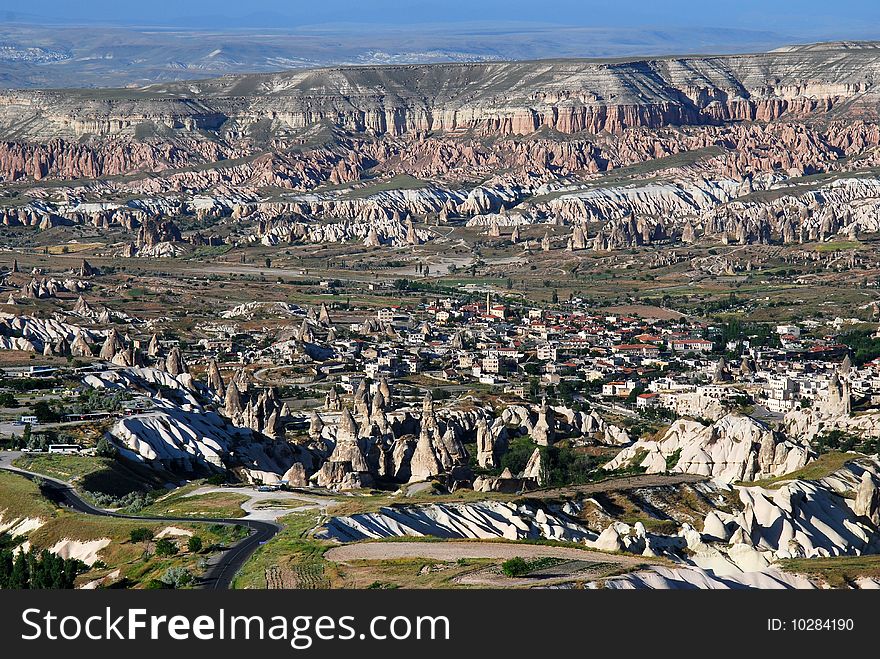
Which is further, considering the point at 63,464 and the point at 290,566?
the point at 63,464

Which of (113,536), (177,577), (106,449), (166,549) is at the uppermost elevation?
(177,577)

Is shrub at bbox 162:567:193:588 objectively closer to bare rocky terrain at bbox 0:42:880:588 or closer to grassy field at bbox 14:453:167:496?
bare rocky terrain at bbox 0:42:880:588

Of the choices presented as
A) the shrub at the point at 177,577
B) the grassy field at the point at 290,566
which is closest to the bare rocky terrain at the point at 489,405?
the grassy field at the point at 290,566

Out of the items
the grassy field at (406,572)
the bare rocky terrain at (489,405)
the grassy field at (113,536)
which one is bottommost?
the bare rocky terrain at (489,405)

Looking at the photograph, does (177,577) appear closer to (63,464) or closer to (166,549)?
(166,549)

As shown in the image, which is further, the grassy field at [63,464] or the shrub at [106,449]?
the shrub at [106,449]

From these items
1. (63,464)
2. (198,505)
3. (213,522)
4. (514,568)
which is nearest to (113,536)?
(213,522)

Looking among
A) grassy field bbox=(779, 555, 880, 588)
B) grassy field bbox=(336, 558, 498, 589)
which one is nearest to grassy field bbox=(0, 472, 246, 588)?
grassy field bbox=(336, 558, 498, 589)

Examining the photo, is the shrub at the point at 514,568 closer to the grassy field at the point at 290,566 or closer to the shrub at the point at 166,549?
the grassy field at the point at 290,566
